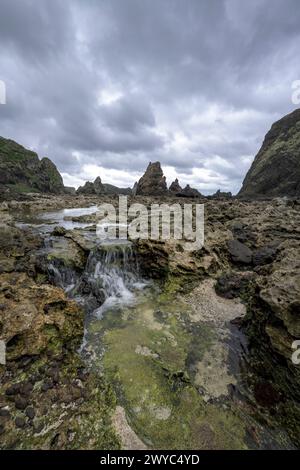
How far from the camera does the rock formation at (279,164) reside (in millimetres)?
63844

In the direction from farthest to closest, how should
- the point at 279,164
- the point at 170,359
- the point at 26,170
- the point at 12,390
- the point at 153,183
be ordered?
the point at 26,170 < the point at 153,183 < the point at 279,164 < the point at 170,359 < the point at 12,390

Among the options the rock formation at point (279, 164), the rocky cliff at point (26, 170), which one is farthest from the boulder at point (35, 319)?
the rocky cliff at point (26, 170)

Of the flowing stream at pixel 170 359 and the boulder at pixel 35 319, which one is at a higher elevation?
the boulder at pixel 35 319

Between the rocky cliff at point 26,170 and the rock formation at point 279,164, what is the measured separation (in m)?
82.5

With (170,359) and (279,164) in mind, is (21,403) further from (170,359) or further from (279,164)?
(279,164)

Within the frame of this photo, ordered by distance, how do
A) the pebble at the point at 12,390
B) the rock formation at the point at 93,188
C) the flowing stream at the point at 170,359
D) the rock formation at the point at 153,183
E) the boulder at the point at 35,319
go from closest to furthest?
the flowing stream at the point at 170,359 < the pebble at the point at 12,390 < the boulder at the point at 35,319 < the rock formation at the point at 153,183 < the rock formation at the point at 93,188

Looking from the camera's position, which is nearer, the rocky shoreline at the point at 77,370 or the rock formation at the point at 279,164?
the rocky shoreline at the point at 77,370

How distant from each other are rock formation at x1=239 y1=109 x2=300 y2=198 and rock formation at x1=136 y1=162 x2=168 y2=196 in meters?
27.7

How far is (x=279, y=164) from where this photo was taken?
228ft

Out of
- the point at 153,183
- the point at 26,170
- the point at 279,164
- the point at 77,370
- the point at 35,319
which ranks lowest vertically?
the point at 77,370

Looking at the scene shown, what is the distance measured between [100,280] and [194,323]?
17.4 ft

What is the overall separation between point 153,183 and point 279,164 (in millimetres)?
40589

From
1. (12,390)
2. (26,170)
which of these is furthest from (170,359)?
(26,170)

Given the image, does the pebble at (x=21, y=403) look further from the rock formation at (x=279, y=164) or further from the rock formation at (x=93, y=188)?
the rock formation at (x=93, y=188)
